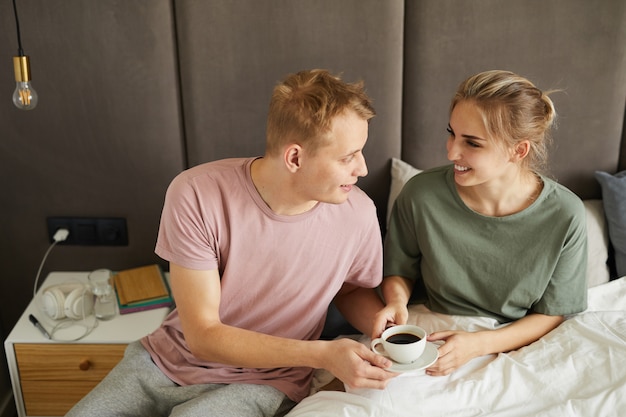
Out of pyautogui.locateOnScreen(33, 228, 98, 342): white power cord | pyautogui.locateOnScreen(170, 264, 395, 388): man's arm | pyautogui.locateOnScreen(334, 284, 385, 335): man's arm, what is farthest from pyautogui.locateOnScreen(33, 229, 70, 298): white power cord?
pyautogui.locateOnScreen(334, 284, 385, 335): man's arm

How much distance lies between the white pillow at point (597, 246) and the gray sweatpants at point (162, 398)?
93 cm

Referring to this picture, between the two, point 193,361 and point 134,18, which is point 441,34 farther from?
point 193,361

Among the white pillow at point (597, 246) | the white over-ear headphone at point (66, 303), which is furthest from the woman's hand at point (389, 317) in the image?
the white over-ear headphone at point (66, 303)

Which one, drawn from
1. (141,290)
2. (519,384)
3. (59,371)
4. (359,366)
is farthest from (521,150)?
(59,371)

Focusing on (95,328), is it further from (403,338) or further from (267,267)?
(403,338)

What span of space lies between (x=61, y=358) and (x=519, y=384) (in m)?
1.20

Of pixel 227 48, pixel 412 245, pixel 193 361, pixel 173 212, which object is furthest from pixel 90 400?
pixel 227 48

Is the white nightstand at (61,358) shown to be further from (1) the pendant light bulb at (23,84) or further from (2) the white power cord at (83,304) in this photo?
(1) the pendant light bulb at (23,84)

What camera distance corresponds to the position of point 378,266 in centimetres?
165

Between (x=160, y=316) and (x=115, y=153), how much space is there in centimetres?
50

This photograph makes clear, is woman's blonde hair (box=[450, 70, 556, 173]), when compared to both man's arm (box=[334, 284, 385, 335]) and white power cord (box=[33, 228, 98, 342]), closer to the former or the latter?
man's arm (box=[334, 284, 385, 335])

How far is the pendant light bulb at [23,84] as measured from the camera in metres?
1.69

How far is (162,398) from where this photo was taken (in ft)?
4.97

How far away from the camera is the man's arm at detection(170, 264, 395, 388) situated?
4.56 ft
